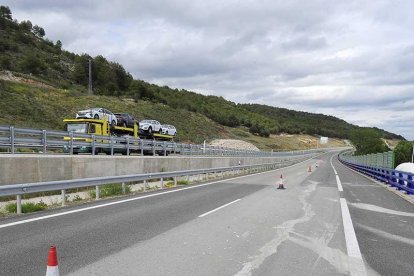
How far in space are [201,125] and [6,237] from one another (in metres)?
81.9

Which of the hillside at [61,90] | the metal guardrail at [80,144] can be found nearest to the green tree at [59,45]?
the hillside at [61,90]

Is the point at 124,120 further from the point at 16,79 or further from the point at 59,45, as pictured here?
the point at 59,45

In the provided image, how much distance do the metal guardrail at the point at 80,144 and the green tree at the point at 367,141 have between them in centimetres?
13298

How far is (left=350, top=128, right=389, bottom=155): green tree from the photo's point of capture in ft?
535

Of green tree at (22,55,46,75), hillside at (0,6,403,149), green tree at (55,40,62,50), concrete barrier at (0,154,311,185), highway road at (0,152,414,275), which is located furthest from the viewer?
green tree at (55,40,62,50)

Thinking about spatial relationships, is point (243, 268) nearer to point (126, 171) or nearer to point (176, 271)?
point (176, 271)

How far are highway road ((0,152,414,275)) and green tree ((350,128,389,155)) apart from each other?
15760 cm

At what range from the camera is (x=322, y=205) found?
14.6 metres

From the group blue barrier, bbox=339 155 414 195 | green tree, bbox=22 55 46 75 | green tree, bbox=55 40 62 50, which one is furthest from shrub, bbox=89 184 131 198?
green tree, bbox=55 40 62 50

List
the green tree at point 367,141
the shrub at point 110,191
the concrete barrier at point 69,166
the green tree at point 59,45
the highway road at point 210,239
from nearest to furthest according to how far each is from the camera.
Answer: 1. the highway road at point 210,239
2. the concrete barrier at point 69,166
3. the shrub at point 110,191
4. the green tree at point 59,45
5. the green tree at point 367,141

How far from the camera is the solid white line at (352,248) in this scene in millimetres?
6656

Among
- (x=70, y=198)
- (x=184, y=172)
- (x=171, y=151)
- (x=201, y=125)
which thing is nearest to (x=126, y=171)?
(x=184, y=172)

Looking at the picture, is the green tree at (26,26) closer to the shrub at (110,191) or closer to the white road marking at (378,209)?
the shrub at (110,191)

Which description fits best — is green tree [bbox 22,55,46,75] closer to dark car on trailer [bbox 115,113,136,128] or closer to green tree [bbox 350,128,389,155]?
dark car on trailer [bbox 115,113,136,128]
